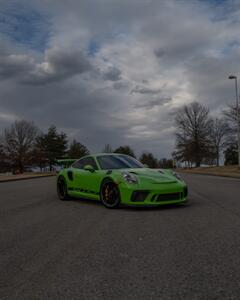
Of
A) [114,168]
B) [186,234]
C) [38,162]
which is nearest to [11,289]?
[186,234]

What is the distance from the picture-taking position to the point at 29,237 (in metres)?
5.43

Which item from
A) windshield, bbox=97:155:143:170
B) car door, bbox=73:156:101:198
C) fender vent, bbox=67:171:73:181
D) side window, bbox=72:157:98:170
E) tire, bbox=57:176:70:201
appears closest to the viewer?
car door, bbox=73:156:101:198

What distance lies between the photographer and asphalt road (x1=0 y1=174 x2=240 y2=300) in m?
3.16

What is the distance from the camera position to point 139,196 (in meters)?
7.77

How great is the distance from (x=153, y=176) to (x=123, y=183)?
2.22 ft

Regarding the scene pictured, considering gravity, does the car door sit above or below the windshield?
below

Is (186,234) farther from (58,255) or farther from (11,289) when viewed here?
(11,289)

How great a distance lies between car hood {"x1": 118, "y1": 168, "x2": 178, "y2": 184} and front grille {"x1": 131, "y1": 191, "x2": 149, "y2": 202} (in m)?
0.28

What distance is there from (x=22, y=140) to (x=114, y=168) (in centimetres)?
6881

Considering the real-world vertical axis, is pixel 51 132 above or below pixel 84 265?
above

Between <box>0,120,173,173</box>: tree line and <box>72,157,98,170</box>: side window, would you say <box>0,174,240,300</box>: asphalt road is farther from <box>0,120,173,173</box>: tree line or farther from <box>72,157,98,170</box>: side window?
<box>0,120,173,173</box>: tree line

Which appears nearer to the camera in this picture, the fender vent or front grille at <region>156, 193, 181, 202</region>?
front grille at <region>156, 193, 181, 202</region>

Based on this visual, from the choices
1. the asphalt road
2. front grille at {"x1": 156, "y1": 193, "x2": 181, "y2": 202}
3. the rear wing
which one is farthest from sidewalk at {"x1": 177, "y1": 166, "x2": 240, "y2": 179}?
the asphalt road

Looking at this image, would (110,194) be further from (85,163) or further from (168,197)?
(85,163)
